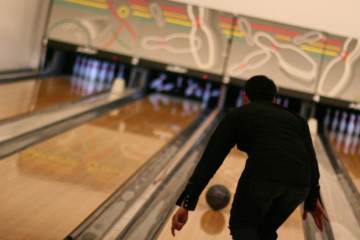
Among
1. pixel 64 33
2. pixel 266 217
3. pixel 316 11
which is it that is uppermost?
pixel 316 11

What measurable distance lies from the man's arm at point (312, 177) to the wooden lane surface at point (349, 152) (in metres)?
2.86

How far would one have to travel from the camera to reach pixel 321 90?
850cm

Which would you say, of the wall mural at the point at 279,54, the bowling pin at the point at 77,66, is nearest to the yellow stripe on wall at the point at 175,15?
the wall mural at the point at 279,54

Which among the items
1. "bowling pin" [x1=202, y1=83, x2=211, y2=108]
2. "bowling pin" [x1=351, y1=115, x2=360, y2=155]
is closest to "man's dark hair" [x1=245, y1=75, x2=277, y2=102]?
"bowling pin" [x1=351, y1=115, x2=360, y2=155]

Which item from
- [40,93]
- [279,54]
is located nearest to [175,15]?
[279,54]

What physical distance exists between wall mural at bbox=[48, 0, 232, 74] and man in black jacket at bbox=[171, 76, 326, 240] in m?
5.61

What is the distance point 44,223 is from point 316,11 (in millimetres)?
6055

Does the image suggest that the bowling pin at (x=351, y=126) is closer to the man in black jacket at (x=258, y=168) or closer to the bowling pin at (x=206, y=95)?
the bowling pin at (x=206, y=95)

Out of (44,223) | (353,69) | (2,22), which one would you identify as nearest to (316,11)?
(353,69)

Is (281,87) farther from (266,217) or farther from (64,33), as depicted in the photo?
(266,217)

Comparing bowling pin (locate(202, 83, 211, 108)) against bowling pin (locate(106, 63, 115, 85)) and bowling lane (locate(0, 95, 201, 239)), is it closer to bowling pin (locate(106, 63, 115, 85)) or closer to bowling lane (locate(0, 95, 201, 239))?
bowling pin (locate(106, 63, 115, 85))

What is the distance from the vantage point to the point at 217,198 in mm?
4727

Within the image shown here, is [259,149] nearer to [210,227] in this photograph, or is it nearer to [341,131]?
[210,227]

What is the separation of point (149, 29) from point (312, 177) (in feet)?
19.0
